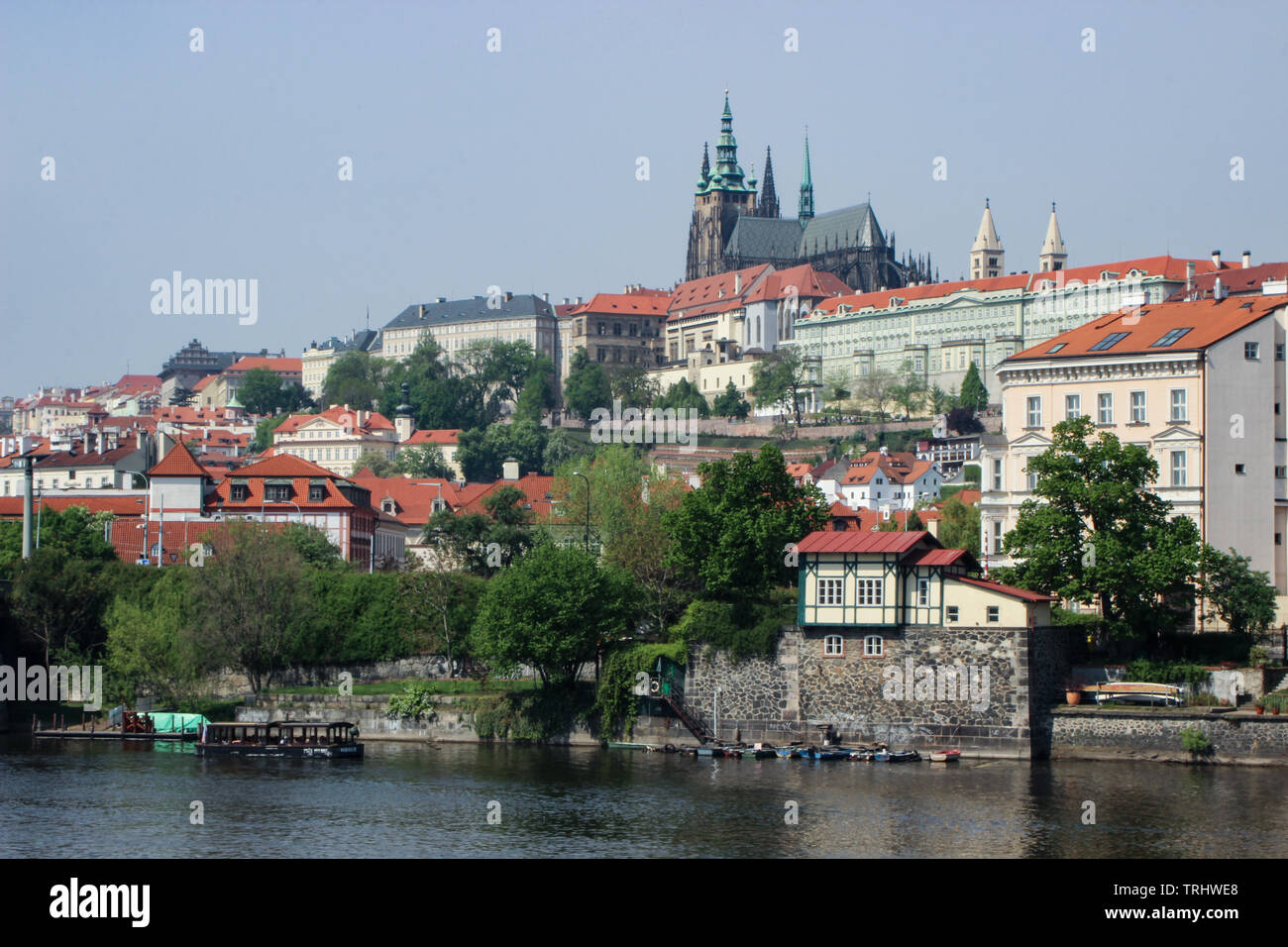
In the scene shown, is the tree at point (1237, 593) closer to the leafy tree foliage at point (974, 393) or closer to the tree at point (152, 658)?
the tree at point (152, 658)

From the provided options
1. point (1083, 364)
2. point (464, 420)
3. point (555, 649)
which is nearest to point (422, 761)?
point (555, 649)

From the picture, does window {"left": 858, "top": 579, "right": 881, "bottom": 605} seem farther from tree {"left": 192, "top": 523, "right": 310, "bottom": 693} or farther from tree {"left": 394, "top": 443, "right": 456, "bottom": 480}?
tree {"left": 394, "top": 443, "right": 456, "bottom": 480}

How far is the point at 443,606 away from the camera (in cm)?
7112

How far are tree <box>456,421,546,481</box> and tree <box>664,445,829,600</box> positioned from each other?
108382 mm

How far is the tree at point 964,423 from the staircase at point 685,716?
113 meters

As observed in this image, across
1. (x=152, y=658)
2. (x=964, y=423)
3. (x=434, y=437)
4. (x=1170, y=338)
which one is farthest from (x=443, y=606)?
(x=434, y=437)

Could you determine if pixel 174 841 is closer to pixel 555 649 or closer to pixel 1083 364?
pixel 555 649

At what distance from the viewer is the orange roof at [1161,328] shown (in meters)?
66.8

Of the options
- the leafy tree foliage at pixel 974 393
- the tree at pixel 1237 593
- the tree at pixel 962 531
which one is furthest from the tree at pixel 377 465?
the tree at pixel 1237 593

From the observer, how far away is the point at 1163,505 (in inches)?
2443

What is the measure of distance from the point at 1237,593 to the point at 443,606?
29070 millimetres

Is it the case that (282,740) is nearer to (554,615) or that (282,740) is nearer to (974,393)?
(554,615)
